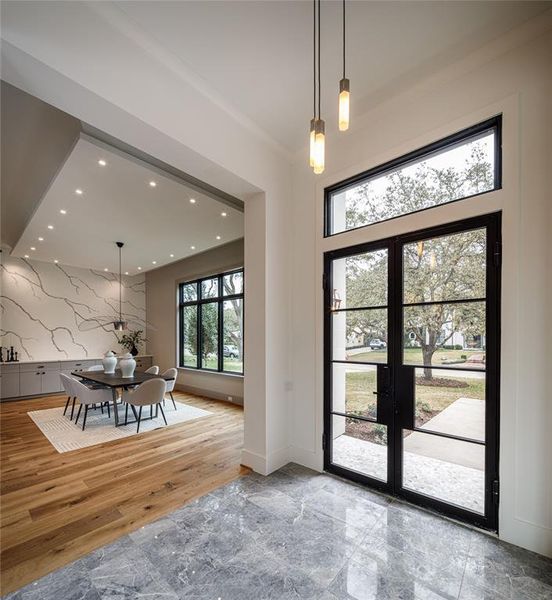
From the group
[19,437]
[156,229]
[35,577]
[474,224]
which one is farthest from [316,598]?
[156,229]

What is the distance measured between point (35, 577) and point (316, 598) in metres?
1.76

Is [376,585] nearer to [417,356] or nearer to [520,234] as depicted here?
[417,356]

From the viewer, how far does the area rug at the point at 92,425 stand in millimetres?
4398

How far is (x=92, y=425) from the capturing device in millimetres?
5078

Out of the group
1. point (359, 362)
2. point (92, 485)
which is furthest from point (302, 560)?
point (92, 485)

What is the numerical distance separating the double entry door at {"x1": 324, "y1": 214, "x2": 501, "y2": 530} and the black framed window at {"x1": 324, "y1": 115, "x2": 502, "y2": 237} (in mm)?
300

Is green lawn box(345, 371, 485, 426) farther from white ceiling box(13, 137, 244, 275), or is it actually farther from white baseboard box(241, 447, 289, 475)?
white ceiling box(13, 137, 244, 275)

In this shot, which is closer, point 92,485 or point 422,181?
point 422,181

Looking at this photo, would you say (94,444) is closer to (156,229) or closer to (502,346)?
(156,229)

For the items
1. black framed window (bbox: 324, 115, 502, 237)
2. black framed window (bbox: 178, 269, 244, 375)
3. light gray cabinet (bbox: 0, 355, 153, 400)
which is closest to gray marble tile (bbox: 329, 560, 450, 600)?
black framed window (bbox: 324, 115, 502, 237)

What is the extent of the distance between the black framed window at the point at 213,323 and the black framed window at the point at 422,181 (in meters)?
3.83

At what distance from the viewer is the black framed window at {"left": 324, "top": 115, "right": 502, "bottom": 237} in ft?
7.98

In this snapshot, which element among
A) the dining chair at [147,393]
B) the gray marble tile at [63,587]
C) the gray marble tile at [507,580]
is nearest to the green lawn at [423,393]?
the gray marble tile at [507,580]

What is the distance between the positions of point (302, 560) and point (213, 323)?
19.0ft
